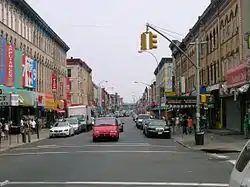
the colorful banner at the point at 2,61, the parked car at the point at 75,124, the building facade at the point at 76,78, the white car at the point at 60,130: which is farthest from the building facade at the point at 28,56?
the building facade at the point at 76,78

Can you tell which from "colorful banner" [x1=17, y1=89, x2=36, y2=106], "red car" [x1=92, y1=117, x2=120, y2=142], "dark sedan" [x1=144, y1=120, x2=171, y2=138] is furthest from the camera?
"colorful banner" [x1=17, y1=89, x2=36, y2=106]

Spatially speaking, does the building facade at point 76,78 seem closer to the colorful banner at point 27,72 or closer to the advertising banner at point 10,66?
the colorful banner at point 27,72

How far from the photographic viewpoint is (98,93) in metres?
167

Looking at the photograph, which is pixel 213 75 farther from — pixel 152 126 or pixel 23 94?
pixel 23 94

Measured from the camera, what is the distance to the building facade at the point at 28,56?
45.3 meters

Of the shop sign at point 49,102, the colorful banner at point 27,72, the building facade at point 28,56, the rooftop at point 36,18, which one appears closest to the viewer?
the building facade at point 28,56

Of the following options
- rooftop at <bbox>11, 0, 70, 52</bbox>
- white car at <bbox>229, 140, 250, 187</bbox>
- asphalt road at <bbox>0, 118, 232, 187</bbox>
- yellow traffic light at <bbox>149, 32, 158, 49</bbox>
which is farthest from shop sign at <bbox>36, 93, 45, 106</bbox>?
white car at <bbox>229, 140, 250, 187</bbox>

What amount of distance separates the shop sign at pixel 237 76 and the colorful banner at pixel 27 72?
81.8ft

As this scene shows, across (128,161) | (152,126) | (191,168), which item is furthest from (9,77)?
(191,168)

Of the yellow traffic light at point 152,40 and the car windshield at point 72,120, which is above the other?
the yellow traffic light at point 152,40

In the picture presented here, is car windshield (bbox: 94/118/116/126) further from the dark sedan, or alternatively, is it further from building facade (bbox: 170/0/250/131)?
building facade (bbox: 170/0/250/131)

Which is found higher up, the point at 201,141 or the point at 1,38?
the point at 1,38

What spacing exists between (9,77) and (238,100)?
21292mm

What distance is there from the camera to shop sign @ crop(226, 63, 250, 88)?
29.3 metres
